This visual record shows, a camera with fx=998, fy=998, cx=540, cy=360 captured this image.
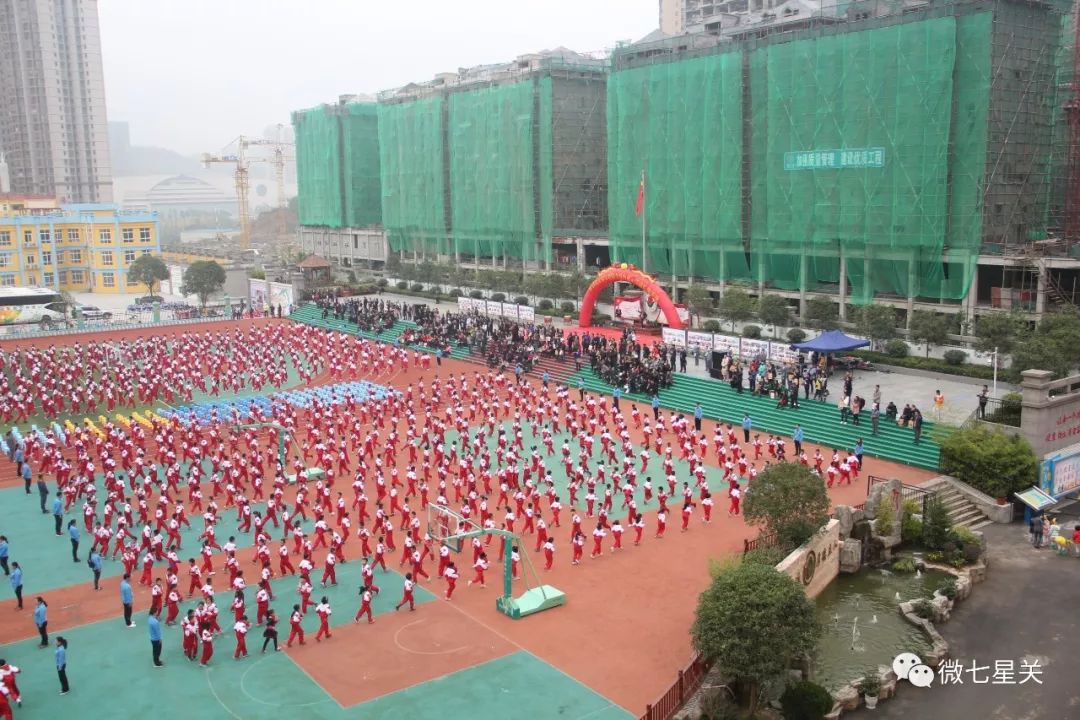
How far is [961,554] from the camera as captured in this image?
61.0 ft

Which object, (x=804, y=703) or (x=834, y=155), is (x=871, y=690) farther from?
(x=834, y=155)

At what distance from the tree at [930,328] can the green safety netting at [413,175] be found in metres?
36.7

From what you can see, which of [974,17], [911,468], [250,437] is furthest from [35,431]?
[974,17]

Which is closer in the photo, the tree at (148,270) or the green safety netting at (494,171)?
the green safety netting at (494,171)

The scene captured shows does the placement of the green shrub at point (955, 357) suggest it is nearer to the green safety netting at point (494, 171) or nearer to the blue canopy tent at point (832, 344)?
the blue canopy tent at point (832, 344)

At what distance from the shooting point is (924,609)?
1631 cm

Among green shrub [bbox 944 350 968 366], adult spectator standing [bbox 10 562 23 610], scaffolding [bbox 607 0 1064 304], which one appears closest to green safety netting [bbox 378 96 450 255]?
scaffolding [bbox 607 0 1064 304]

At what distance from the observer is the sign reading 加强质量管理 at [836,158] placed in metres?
36.6

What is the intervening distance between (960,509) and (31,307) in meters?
49.4

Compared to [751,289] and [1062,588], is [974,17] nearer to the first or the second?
[751,289]

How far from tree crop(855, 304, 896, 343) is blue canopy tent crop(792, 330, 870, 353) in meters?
2.62

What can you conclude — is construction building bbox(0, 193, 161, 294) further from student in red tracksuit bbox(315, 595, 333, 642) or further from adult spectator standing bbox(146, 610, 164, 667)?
student in red tracksuit bbox(315, 595, 333, 642)

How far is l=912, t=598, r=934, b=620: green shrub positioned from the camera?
53.3 ft

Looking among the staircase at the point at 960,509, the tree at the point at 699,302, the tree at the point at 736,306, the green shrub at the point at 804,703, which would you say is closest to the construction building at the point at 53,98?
the tree at the point at 699,302
